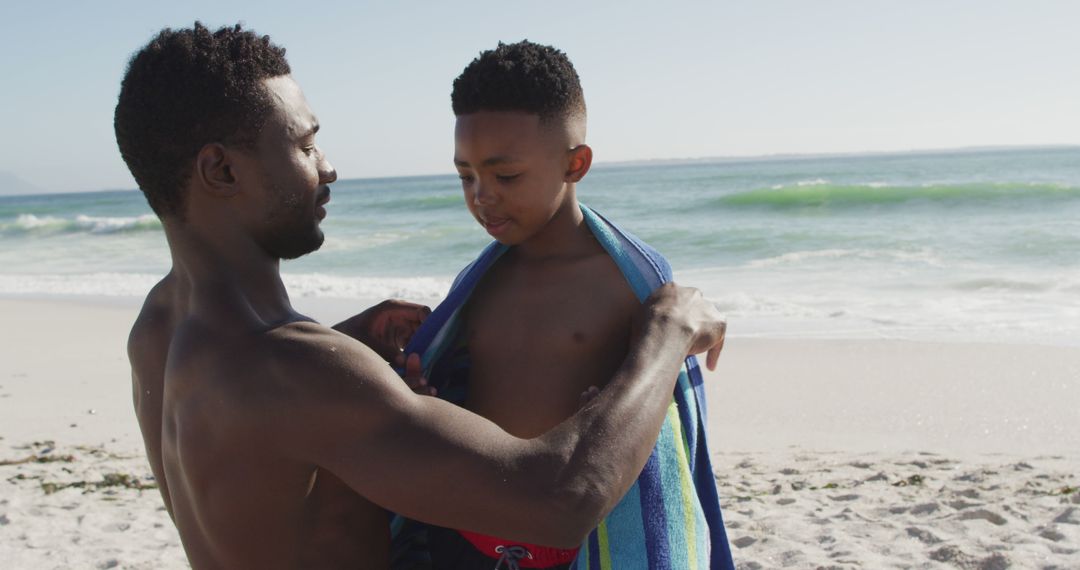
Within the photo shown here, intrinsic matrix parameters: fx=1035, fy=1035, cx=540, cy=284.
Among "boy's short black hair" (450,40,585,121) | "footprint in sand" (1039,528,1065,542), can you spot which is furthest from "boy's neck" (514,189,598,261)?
"footprint in sand" (1039,528,1065,542)

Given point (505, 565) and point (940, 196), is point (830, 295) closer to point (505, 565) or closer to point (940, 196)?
point (505, 565)

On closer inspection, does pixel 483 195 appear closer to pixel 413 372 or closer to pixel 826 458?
pixel 413 372

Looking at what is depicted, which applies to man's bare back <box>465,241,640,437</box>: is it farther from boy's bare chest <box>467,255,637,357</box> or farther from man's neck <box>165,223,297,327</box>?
man's neck <box>165,223,297,327</box>

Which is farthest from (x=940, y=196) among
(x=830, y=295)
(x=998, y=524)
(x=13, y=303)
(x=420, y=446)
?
(x=420, y=446)

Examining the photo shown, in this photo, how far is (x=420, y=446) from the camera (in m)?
1.73

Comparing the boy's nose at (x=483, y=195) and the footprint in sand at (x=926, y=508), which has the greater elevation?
the boy's nose at (x=483, y=195)

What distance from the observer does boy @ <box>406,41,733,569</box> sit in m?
2.59

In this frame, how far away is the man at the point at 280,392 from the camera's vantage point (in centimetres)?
174

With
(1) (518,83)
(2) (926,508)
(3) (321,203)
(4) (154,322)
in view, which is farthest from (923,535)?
(4) (154,322)

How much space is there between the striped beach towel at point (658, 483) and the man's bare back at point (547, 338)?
3.3 inches

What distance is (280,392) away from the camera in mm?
1750

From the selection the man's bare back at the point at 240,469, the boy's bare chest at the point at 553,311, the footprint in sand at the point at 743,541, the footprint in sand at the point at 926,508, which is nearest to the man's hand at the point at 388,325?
the boy's bare chest at the point at 553,311

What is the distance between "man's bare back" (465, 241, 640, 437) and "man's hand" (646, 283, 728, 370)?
31 centimetres

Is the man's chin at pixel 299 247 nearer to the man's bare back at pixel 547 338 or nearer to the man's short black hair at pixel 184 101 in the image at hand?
the man's short black hair at pixel 184 101
